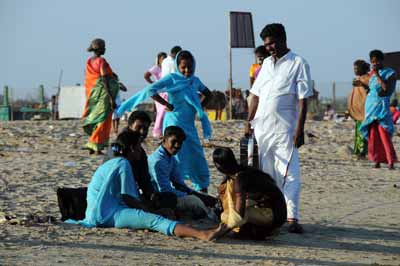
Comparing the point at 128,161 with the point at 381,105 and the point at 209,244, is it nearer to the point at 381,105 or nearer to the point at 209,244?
the point at 209,244

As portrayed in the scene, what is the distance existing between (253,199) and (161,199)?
99 cm

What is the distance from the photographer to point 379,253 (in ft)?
22.9

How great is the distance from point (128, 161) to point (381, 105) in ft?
24.0

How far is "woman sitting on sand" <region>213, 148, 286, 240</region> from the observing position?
23.3 feet

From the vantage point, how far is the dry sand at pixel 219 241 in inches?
252

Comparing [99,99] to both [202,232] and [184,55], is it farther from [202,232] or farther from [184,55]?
[202,232]

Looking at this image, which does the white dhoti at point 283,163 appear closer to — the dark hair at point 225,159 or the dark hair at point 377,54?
the dark hair at point 225,159

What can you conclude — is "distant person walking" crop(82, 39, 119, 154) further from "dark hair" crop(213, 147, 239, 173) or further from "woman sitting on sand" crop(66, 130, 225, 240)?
"dark hair" crop(213, 147, 239, 173)

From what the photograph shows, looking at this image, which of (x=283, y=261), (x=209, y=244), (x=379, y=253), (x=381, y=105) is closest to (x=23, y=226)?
(x=209, y=244)

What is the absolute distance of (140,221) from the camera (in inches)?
285

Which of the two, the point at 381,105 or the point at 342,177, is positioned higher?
the point at 381,105

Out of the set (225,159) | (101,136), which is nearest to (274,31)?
(225,159)

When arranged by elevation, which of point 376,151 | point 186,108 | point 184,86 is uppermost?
point 184,86

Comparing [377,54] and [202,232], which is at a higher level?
A: [377,54]
